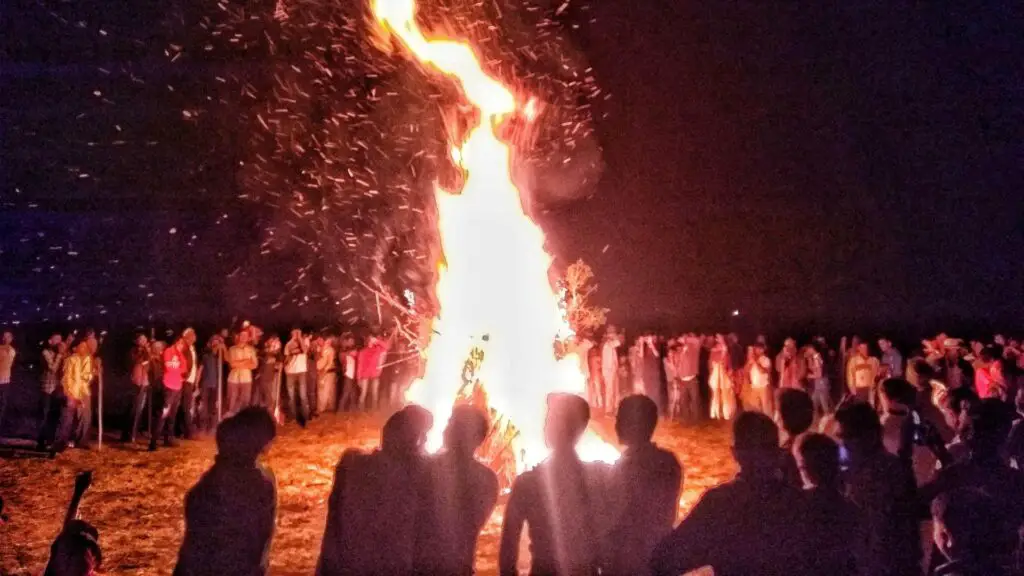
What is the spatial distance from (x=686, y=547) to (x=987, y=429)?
2.04 meters

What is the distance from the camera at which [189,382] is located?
459 inches

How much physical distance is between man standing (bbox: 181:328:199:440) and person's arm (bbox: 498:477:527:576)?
30.5ft

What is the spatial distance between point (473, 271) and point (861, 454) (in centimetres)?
602

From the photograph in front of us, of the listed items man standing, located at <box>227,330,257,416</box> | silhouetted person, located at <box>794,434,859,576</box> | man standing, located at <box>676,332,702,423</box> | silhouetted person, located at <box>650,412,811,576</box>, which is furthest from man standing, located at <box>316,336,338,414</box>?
silhouetted person, located at <box>794,434,859,576</box>

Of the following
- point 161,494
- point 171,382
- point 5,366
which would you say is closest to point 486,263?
point 161,494

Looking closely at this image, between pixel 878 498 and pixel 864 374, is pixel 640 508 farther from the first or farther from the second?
pixel 864 374

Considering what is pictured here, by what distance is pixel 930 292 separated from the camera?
94.6 ft

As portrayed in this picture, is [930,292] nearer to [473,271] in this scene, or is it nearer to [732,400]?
[732,400]

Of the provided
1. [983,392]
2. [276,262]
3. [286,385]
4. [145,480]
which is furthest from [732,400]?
[276,262]

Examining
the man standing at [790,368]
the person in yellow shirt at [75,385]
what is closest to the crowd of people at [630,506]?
the person in yellow shirt at [75,385]

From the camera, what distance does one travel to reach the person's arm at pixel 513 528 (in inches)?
137

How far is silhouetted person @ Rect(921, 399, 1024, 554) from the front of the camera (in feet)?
12.1

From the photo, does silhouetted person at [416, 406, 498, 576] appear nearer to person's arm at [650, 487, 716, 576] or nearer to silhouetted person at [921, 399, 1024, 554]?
person's arm at [650, 487, 716, 576]

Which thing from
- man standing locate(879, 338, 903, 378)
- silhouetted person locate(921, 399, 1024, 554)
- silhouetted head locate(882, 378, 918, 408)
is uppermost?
man standing locate(879, 338, 903, 378)
